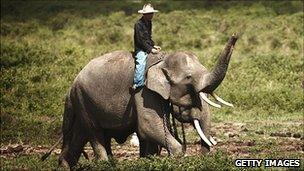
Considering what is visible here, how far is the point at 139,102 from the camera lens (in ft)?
36.6

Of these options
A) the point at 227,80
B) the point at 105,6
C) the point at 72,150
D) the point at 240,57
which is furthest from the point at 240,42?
the point at 72,150

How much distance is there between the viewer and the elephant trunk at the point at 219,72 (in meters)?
9.82

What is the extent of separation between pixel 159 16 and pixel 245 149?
66.2 ft

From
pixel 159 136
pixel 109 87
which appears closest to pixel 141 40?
pixel 109 87

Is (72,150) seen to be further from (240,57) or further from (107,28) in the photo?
(107,28)

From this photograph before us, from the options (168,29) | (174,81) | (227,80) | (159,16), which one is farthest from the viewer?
(159,16)

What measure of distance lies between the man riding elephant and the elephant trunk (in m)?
1.13

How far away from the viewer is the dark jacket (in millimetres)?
11352

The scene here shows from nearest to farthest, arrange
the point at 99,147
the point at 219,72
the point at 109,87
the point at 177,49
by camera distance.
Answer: the point at 219,72
the point at 109,87
the point at 99,147
the point at 177,49

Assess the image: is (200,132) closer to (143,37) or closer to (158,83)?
(158,83)

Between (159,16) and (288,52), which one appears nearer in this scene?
(288,52)

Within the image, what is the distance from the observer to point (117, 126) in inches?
459

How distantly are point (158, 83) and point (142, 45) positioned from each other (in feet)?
2.48

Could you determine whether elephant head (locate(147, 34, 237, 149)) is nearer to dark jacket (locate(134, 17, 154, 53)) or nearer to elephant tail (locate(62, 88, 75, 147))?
dark jacket (locate(134, 17, 154, 53))
